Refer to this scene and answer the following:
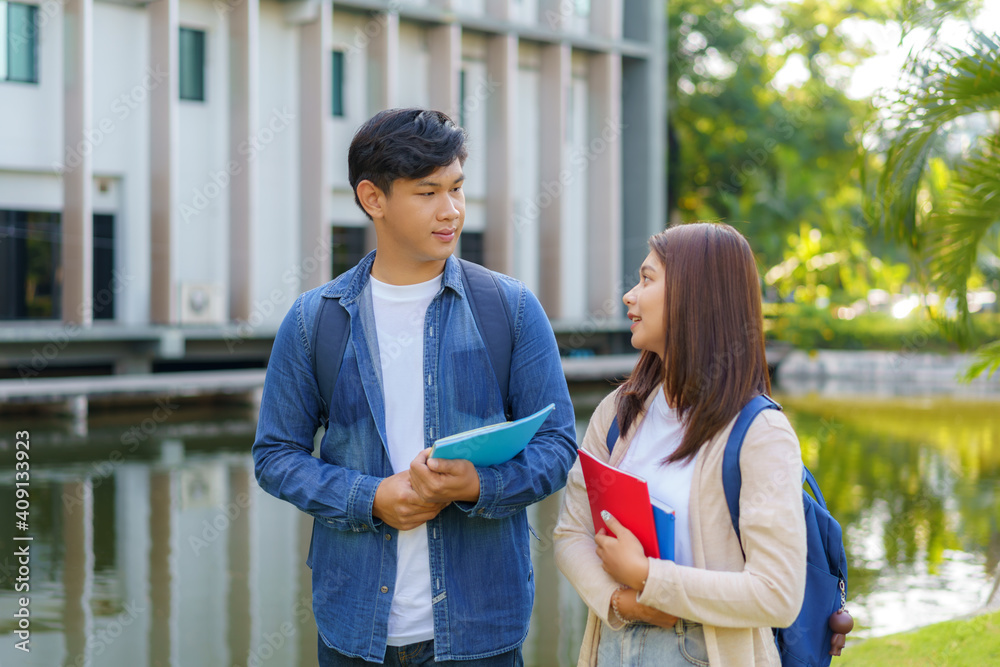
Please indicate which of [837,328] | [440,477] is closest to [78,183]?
[440,477]

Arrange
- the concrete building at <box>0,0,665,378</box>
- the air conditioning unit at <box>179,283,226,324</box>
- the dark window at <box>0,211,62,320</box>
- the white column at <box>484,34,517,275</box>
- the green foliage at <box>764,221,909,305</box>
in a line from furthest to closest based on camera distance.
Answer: the green foliage at <box>764,221,909,305</box> < the white column at <box>484,34,517,275</box> < the air conditioning unit at <box>179,283,226,324</box> < the dark window at <box>0,211,62,320</box> < the concrete building at <box>0,0,665,378</box>

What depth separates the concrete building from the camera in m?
16.7

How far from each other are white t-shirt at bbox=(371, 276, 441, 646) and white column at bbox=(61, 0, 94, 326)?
15521mm

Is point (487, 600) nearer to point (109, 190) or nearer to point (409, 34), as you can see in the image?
point (109, 190)

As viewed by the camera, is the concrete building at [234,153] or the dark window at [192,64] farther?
the dark window at [192,64]

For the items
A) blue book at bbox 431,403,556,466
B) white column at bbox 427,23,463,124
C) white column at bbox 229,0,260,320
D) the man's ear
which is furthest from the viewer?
white column at bbox 427,23,463,124

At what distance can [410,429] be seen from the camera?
2.12 metres

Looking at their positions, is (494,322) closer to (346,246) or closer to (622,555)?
(622,555)

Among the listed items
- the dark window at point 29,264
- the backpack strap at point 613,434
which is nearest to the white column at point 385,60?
the dark window at point 29,264

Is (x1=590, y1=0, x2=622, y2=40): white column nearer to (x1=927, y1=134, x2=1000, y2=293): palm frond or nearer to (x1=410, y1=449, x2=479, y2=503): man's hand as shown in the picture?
(x1=927, y1=134, x2=1000, y2=293): palm frond

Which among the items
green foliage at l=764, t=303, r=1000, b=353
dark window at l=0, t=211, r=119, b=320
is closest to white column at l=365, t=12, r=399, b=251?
dark window at l=0, t=211, r=119, b=320

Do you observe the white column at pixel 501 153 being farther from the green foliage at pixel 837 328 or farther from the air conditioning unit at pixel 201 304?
the green foliage at pixel 837 328

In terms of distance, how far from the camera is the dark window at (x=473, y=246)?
883 inches

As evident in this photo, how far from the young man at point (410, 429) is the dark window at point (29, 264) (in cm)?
1674
